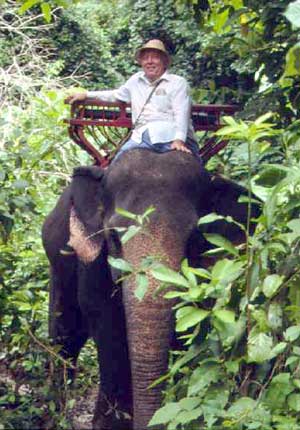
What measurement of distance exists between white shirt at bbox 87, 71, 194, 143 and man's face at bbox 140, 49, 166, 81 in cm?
3

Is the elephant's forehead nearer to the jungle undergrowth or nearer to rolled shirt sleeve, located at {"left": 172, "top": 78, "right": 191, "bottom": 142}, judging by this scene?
rolled shirt sleeve, located at {"left": 172, "top": 78, "right": 191, "bottom": 142}

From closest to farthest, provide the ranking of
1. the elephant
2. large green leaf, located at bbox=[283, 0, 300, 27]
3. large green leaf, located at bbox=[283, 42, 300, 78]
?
large green leaf, located at bbox=[283, 0, 300, 27] → large green leaf, located at bbox=[283, 42, 300, 78] → the elephant

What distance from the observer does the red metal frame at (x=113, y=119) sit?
6.91 metres

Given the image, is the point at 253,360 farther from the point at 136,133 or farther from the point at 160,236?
the point at 136,133

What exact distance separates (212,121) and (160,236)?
1.26 metres

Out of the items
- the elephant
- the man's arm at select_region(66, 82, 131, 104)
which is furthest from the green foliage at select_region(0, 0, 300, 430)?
the man's arm at select_region(66, 82, 131, 104)

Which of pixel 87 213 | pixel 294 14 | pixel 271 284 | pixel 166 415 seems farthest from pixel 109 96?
pixel 294 14

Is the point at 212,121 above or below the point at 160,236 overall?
above

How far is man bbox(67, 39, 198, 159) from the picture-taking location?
6.53 meters

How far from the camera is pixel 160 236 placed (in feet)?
19.4

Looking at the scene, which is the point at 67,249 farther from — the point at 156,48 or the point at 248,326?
the point at 248,326

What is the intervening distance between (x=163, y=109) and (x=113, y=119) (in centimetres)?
49

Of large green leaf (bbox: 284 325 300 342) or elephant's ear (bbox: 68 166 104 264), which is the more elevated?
elephant's ear (bbox: 68 166 104 264)

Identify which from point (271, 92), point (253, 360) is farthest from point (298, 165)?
point (271, 92)
